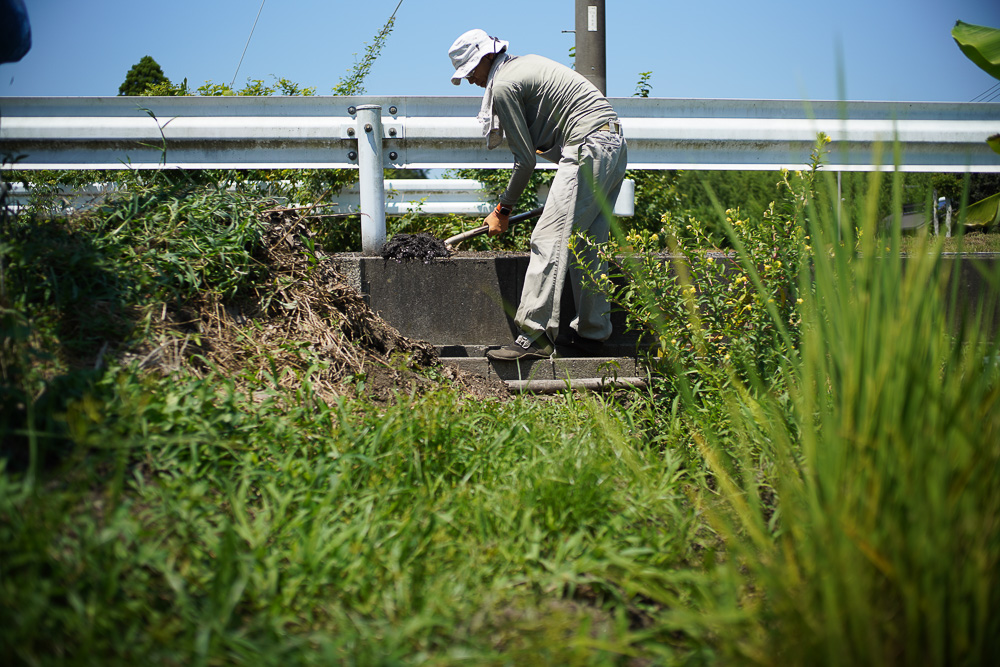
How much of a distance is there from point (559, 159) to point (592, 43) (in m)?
1.04

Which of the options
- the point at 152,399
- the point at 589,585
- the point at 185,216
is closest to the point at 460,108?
the point at 185,216

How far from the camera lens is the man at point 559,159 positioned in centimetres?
362

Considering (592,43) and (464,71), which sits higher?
(592,43)

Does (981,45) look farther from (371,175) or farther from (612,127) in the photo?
(371,175)

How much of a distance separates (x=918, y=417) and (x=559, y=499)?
98cm

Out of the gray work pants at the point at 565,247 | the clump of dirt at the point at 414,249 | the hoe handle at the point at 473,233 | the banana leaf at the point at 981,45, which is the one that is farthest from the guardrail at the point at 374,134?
the gray work pants at the point at 565,247

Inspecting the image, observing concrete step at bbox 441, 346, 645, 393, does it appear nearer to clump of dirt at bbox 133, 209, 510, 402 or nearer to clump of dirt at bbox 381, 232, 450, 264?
clump of dirt at bbox 133, 209, 510, 402

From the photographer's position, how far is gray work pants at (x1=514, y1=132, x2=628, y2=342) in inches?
142

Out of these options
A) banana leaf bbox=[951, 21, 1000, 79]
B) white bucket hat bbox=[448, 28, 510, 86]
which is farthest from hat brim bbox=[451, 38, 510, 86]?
banana leaf bbox=[951, 21, 1000, 79]

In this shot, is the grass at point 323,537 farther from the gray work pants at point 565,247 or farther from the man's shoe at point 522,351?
the gray work pants at point 565,247

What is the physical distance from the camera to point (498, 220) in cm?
412

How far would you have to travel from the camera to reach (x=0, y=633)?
1.21m

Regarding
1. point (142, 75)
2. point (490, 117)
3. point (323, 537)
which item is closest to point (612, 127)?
point (490, 117)

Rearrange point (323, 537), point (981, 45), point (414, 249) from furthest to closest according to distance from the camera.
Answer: point (981, 45) < point (414, 249) < point (323, 537)
